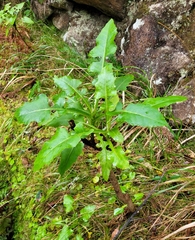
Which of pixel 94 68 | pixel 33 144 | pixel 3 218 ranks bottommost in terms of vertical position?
pixel 3 218

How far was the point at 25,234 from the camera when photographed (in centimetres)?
183

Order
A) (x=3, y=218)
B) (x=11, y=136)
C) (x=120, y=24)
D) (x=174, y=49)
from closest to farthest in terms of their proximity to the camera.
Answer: (x=3, y=218) → (x=174, y=49) → (x=11, y=136) → (x=120, y=24)

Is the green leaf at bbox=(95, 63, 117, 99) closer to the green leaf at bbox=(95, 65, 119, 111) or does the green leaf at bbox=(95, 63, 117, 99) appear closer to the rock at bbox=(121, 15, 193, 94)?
the green leaf at bbox=(95, 65, 119, 111)

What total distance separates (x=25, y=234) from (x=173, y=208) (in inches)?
33.5

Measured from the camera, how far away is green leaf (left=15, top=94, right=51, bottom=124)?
4.22ft

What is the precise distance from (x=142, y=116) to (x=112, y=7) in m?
1.69

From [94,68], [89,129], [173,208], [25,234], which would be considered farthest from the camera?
[25,234]

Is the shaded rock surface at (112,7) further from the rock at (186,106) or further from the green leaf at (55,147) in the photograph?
the green leaf at (55,147)

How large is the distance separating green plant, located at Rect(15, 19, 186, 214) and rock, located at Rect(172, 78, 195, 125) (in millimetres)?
729

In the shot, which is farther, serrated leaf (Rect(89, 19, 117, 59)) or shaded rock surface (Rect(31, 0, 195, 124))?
shaded rock surface (Rect(31, 0, 195, 124))

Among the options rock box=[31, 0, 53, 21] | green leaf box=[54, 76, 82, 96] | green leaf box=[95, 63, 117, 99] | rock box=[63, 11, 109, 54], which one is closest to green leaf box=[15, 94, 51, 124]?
green leaf box=[54, 76, 82, 96]

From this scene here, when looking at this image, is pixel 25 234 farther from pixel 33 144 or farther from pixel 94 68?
pixel 94 68

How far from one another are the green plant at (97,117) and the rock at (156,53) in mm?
834

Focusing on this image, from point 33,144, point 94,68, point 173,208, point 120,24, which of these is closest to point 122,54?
point 120,24
